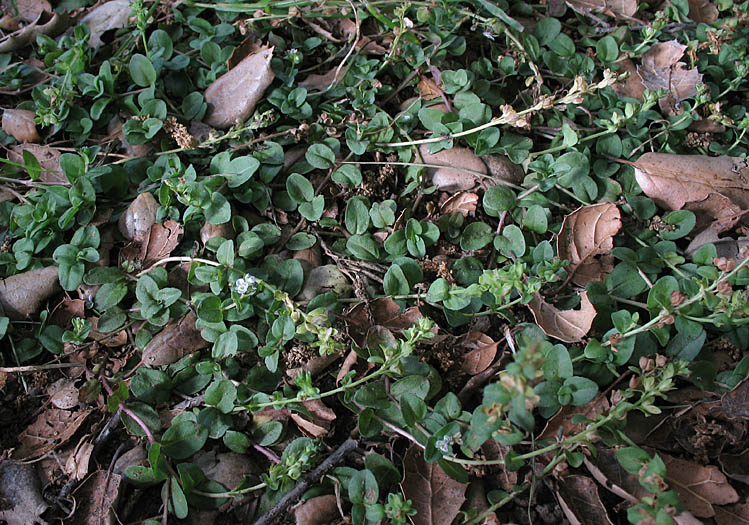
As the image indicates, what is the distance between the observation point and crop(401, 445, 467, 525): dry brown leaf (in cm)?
178

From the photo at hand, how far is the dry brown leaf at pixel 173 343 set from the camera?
2049 mm

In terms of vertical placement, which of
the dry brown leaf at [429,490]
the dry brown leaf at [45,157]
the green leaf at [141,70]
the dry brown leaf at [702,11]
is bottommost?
the dry brown leaf at [429,490]

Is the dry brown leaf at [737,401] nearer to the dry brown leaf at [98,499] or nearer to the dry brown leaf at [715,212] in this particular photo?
the dry brown leaf at [715,212]

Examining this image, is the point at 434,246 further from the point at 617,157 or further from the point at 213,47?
the point at 213,47

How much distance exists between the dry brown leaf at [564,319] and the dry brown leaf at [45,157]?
192cm

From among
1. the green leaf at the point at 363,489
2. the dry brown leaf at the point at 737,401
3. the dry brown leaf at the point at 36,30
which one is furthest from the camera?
the dry brown leaf at the point at 36,30

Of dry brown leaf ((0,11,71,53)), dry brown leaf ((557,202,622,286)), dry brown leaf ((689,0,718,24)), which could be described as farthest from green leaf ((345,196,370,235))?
dry brown leaf ((689,0,718,24))

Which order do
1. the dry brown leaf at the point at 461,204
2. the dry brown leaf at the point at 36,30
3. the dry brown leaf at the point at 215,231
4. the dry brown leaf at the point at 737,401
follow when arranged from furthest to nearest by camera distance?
the dry brown leaf at the point at 36,30
the dry brown leaf at the point at 461,204
the dry brown leaf at the point at 215,231
the dry brown leaf at the point at 737,401

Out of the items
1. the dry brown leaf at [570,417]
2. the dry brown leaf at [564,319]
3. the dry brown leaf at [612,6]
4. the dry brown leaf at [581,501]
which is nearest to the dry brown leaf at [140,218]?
the dry brown leaf at [564,319]

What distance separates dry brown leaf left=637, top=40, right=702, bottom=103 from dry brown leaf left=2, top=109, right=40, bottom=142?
2.67 meters

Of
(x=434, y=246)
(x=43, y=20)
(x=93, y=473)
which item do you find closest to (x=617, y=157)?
(x=434, y=246)

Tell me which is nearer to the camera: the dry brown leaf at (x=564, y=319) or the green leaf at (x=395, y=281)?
the dry brown leaf at (x=564, y=319)

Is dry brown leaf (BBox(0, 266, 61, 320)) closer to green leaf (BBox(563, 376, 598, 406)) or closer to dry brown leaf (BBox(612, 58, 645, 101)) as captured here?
green leaf (BBox(563, 376, 598, 406))

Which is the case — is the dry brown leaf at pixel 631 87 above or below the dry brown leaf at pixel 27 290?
above
